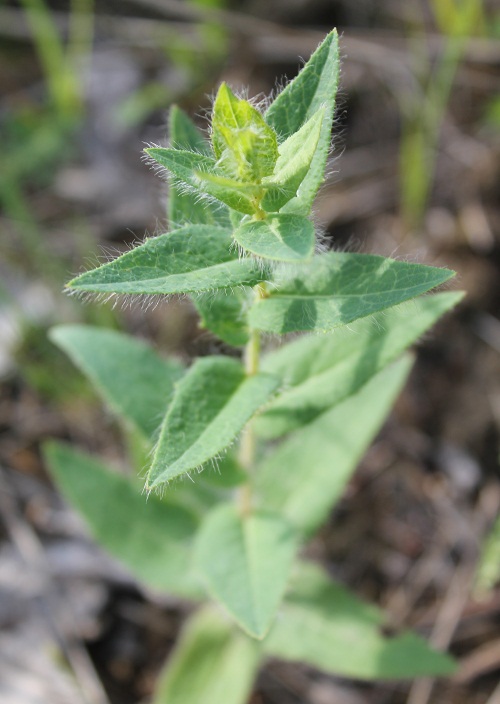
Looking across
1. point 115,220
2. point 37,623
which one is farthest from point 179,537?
point 115,220

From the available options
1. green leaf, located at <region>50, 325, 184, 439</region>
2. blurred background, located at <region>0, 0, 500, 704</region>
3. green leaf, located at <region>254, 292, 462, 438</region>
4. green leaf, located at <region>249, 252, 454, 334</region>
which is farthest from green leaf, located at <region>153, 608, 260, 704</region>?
green leaf, located at <region>249, 252, 454, 334</region>

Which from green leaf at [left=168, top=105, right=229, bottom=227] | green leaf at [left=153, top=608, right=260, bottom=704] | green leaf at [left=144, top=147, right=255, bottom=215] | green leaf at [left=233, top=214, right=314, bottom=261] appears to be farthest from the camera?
green leaf at [left=153, top=608, right=260, bottom=704]

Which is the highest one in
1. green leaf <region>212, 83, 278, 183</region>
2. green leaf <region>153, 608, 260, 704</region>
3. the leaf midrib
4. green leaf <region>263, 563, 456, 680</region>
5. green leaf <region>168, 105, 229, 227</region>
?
green leaf <region>212, 83, 278, 183</region>

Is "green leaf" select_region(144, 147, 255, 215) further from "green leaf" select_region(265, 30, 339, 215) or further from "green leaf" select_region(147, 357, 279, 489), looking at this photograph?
"green leaf" select_region(147, 357, 279, 489)

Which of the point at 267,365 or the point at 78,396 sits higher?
the point at 267,365

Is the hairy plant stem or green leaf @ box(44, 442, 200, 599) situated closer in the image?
the hairy plant stem

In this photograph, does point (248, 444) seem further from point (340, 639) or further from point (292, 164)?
point (292, 164)

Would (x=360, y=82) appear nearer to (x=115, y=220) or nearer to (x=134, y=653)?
(x=115, y=220)

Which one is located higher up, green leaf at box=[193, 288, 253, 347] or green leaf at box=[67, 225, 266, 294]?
green leaf at box=[67, 225, 266, 294]
